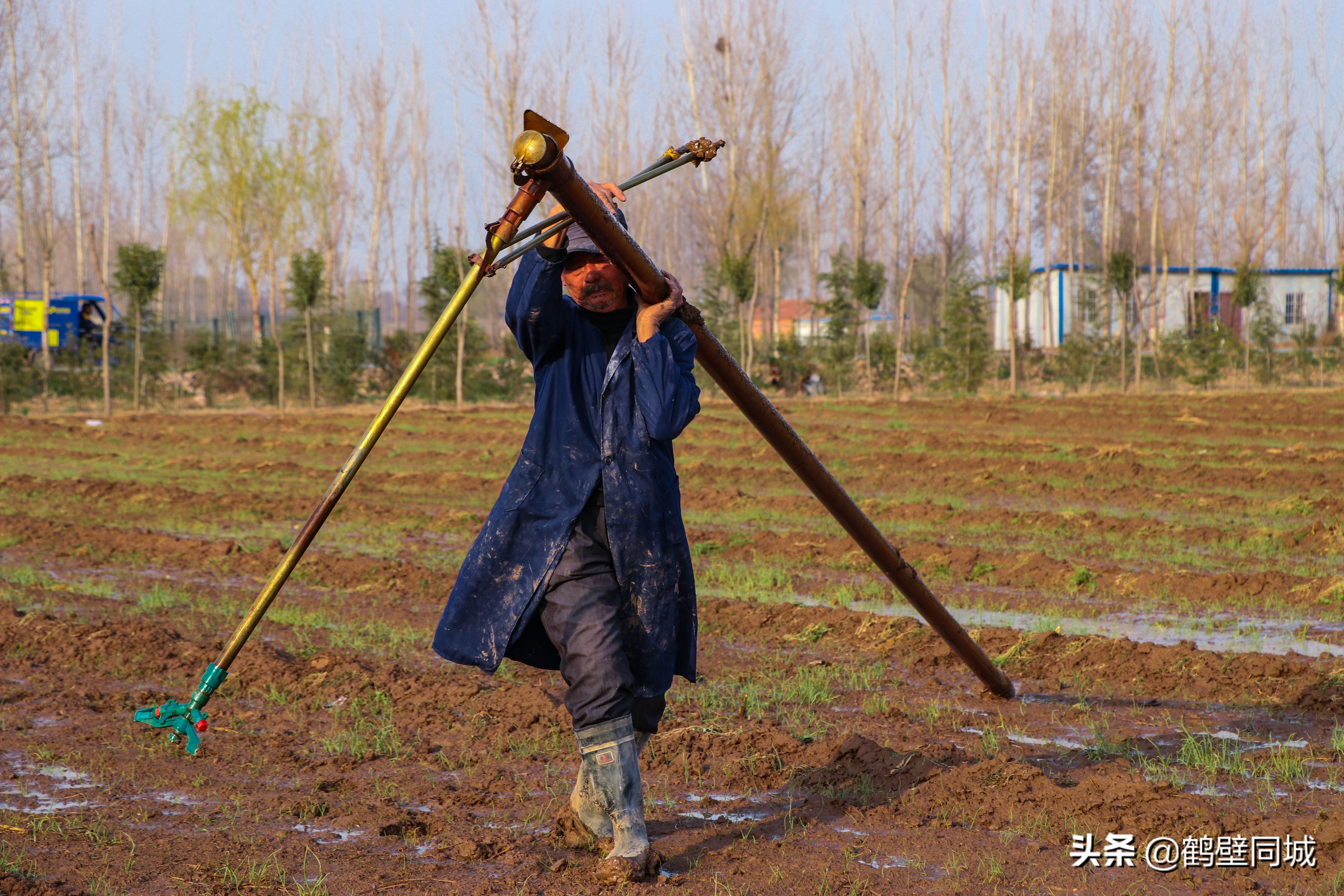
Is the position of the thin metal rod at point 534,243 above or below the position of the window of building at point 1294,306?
below

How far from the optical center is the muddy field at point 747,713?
3279 mm

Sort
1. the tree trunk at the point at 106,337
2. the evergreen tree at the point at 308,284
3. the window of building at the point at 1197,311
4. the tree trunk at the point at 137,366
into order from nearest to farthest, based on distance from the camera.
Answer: the tree trunk at the point at 106,337 < the tree trunk at the point at 137,366 < the evergreen tree at the point at 308,284 < the window of building at the point at 1197,311

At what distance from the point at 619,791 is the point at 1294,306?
40985 millimetres

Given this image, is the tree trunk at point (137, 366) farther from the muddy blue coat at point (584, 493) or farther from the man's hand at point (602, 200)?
the man's hand at point (602, 200)

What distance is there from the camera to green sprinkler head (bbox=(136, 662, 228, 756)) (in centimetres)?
275

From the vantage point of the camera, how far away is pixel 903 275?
2039 inches

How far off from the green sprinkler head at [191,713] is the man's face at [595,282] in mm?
1289

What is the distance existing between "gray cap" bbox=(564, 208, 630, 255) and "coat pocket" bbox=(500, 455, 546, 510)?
57 centimetres

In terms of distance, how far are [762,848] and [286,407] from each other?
23.7 meters

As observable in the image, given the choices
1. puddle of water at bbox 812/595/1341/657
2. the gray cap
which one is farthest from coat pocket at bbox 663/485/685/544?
puddle of water at bbox 812/595/1341/657

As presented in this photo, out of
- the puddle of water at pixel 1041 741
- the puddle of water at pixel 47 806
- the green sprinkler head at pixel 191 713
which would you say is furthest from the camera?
the puddle of water at pixel 1041 741

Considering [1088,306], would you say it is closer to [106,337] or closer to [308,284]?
[308,284]

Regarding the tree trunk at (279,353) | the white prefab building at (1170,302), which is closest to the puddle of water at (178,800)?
the tree trunk at (279,353)

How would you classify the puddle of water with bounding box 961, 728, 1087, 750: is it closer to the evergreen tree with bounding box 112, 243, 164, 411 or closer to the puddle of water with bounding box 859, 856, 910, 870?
the puddle of water with bounding box 859, 856, 910, 870
